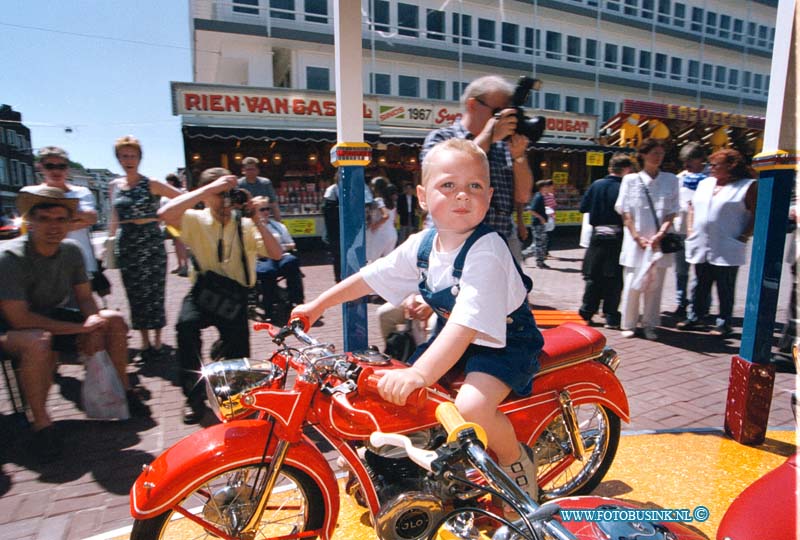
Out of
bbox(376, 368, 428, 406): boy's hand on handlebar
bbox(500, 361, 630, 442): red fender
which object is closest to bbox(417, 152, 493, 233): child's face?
bbox(376, 368, 428, 406): boy's hand on handlebar

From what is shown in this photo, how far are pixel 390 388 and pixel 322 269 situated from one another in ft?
30.7

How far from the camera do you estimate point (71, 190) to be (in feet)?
14.8

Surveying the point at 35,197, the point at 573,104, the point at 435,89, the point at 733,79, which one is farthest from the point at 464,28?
the point at 35,197

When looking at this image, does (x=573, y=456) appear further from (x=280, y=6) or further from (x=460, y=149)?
(x=280, y=6)

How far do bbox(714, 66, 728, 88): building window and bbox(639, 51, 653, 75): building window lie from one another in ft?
17.1

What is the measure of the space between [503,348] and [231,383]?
41.0 inches

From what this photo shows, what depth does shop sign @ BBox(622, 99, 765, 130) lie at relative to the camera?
16734 mm

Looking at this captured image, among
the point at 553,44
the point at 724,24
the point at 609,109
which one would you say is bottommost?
the point at 609,109

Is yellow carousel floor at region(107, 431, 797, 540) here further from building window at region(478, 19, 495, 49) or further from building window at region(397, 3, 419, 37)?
building window at region(478, 19, 495, 49)

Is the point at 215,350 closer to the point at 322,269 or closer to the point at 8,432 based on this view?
the point at 8,432

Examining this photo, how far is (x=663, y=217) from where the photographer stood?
17.3ft

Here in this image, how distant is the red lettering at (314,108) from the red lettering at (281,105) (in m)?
0.62

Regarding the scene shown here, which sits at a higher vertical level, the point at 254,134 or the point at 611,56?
the point at 611,56

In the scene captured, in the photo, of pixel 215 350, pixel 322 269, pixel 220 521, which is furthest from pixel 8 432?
pixel 322 269
